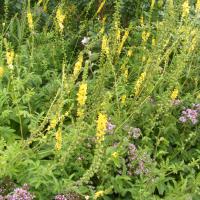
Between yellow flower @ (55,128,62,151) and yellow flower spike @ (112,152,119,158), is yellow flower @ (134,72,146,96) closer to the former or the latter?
yellow flower spike @ (112,152,119,158)

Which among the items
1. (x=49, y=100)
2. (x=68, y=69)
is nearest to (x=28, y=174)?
(x=49, y=100)

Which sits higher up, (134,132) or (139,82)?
Answer: (139,82)

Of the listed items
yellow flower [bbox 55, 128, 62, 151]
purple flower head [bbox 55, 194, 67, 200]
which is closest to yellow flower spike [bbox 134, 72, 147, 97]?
yellow flower [bbox 55, 128, 62, 151]

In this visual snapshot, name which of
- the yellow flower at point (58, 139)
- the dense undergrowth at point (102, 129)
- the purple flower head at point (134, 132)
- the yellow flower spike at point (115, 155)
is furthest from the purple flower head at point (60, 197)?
the purple flower head at point (134, 132)

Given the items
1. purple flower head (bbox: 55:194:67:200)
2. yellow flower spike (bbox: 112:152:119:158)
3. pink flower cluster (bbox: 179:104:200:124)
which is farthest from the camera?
pink flower cluster (bbox: 179:104:200:124)

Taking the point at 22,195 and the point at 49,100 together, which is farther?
the point at 49,100

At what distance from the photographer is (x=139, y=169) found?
3145 mm

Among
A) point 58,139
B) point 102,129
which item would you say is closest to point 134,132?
point 58,139

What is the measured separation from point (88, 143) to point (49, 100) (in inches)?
28.8

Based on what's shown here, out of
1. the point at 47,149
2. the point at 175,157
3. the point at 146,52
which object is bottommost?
the point at 175,157

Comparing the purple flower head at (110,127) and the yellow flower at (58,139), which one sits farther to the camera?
the purple flower head at (110,127)

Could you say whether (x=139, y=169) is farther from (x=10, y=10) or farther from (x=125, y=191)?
(x=10, y=10)

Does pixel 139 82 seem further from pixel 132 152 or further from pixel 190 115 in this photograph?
pixel 190 115

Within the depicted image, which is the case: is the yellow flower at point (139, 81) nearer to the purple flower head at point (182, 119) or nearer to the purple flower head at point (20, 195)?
the purple flower head at point (182, 119)
